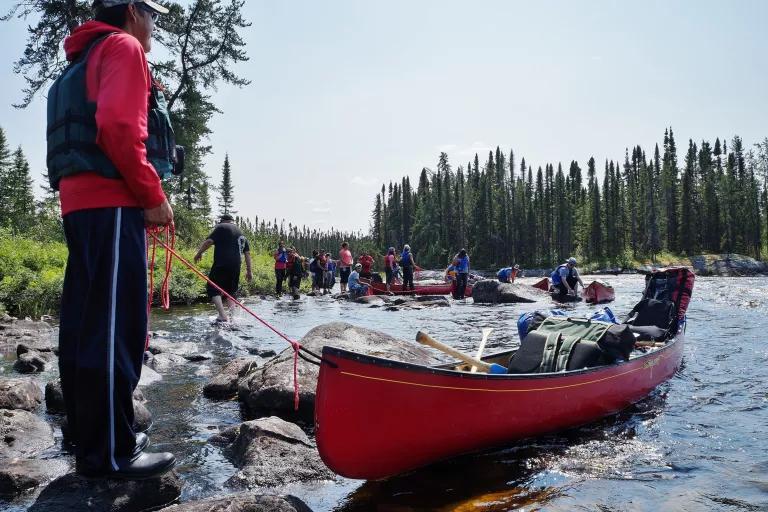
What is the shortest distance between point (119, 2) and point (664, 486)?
5.69 meters

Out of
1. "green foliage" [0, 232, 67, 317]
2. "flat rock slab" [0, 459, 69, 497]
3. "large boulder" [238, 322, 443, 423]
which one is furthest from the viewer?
"green foliage" [0, 232, 67, 317]

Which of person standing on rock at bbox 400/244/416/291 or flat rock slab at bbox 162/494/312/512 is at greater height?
person standing on rock at bbox 400/244/416/291

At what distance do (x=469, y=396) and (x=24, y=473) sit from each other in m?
3.47

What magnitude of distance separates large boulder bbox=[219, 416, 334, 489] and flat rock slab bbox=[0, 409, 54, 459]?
5.27 ft

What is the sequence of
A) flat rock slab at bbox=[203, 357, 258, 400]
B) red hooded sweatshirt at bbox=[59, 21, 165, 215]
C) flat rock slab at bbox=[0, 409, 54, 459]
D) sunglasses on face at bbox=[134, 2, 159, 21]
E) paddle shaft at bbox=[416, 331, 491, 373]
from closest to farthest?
red hooded sweatshirt at bbox=[59, 21, 165, 215], sunglasses on face at bbox=[134, 2, 159, 21], flat rock slab at bbox=[0, 409, 54, 459], paddle shaft at bbox=[416, 331, 491, 373], flat rock slab at bbox=[203, 357, 258, 400]

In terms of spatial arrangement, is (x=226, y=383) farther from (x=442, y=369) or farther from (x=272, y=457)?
(x=442, y=369)

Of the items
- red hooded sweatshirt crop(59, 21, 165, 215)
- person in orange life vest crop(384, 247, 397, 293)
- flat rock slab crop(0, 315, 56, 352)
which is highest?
red hooded sweatshirt crop(59, 21, 165, 215)

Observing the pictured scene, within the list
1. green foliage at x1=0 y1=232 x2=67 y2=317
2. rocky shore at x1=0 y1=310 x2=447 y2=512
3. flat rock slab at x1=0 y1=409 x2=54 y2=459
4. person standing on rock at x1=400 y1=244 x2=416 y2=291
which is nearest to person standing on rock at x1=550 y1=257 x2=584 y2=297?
person standing on rock at x1=400 y1=244 x2=416 y2=291

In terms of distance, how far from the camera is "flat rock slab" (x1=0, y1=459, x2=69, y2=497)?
12.5ft

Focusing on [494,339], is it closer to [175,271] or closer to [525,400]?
[525,400]

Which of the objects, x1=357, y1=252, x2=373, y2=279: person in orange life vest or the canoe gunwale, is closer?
the canoe gunwale

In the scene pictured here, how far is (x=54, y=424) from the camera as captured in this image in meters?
5.47

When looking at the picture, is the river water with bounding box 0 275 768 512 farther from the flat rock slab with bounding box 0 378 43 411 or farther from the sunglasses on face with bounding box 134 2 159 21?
the sunglasses on face with bounding box 134 2 159 21

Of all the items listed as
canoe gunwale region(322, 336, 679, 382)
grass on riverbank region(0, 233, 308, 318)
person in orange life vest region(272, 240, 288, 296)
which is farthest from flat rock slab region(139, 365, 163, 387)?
person in orange life vest region(272, 240, 288, 296)
